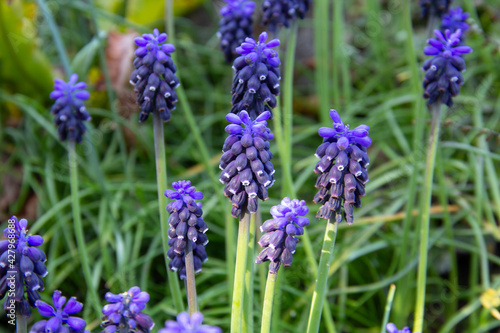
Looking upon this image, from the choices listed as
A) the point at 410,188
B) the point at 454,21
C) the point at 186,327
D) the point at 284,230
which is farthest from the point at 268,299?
the point at 454,21

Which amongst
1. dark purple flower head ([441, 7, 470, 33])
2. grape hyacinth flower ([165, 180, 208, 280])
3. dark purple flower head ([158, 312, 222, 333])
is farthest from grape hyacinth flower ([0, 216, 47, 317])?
dark purple flower head ([441, 7, 470, 33])

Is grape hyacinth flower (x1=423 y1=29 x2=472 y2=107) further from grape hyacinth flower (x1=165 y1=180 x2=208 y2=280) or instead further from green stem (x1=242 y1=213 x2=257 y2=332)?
grape hyacinth flower (x1=165 y1=180 x2=208 y2=280)

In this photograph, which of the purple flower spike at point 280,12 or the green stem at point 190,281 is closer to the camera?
the green stem at point 190,281

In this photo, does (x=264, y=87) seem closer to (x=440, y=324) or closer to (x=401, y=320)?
(x=401, y=320)

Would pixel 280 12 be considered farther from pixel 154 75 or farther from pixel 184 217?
pixel 184 217

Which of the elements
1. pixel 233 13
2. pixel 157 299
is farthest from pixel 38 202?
pixel 233 13

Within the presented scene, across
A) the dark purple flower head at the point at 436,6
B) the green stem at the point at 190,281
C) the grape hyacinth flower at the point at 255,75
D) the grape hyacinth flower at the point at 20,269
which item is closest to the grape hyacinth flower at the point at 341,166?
the grape hyacinth flower at the point at 255,75

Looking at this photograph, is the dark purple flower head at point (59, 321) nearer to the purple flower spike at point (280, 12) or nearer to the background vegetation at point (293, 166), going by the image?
the background vegetation at point (293, 166)
